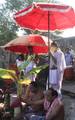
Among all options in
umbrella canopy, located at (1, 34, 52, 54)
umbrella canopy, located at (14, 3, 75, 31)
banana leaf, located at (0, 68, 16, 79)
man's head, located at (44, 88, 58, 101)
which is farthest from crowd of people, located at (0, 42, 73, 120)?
umbrella canopy, located at (14, 3, 75, 31)

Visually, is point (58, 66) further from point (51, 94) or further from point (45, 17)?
point (51, 94)

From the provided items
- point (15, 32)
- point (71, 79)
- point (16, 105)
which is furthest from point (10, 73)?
point (15, 32)

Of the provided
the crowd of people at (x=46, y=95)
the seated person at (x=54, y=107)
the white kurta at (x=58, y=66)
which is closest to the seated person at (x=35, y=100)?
the crowd of people at (x=46, y=95)

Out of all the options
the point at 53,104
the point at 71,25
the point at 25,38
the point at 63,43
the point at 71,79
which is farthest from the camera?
the point at 63,43

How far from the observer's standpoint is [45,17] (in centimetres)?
972

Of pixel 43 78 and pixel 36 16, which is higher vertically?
pixel 36 16

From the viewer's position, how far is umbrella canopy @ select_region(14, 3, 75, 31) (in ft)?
26.8

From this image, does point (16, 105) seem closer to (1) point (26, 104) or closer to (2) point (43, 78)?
(1) point (26, 104)

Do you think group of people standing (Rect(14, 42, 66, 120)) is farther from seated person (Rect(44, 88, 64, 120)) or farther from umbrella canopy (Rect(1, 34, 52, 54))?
umbrella canopy (Rect(1, 34, 52, 54))

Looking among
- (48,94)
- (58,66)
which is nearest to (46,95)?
(48,94)

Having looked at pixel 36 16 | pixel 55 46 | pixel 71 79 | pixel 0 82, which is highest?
pixel 36 16

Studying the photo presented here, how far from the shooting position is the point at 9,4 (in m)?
41.6

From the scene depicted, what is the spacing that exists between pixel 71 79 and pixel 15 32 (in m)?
23.4

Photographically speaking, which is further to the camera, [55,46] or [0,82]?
[0,82]
